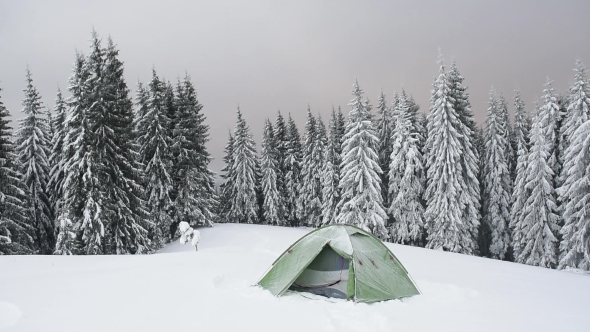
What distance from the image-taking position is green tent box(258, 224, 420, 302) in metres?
8.20

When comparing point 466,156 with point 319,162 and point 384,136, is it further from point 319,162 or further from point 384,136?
point 319,162

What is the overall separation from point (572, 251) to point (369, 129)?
1549 cm

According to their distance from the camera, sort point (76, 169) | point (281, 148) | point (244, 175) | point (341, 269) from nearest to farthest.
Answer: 1. point (341, 269)
2. point (76, 169)
3. point (244, 175)
4. point (281, 148)

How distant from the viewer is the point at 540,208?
25344 millimetres

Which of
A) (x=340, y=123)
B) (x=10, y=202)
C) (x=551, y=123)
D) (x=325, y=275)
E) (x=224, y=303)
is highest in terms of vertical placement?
(x=340, y=123)

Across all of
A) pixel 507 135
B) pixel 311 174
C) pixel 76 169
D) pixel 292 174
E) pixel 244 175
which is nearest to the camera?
pixel 76 169

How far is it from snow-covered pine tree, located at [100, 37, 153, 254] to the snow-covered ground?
9.90 meters

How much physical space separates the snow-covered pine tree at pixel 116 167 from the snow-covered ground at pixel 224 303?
9.90 meters

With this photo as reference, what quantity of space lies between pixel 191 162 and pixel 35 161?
11.1 metres

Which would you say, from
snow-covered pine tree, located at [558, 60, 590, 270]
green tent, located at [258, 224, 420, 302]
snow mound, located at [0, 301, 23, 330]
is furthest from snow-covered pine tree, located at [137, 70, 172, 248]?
snow-covered pine tree, located at [558, 60, 590, 270]

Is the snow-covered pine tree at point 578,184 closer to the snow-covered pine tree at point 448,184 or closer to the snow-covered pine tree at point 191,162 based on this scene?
the snow-covered pine tree at point 448,184

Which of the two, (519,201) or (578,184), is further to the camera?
(519,201)

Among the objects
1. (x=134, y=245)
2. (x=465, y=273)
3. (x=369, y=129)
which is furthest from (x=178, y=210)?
(x=465, y=273)

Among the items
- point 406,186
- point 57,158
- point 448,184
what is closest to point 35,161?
point 57,158
